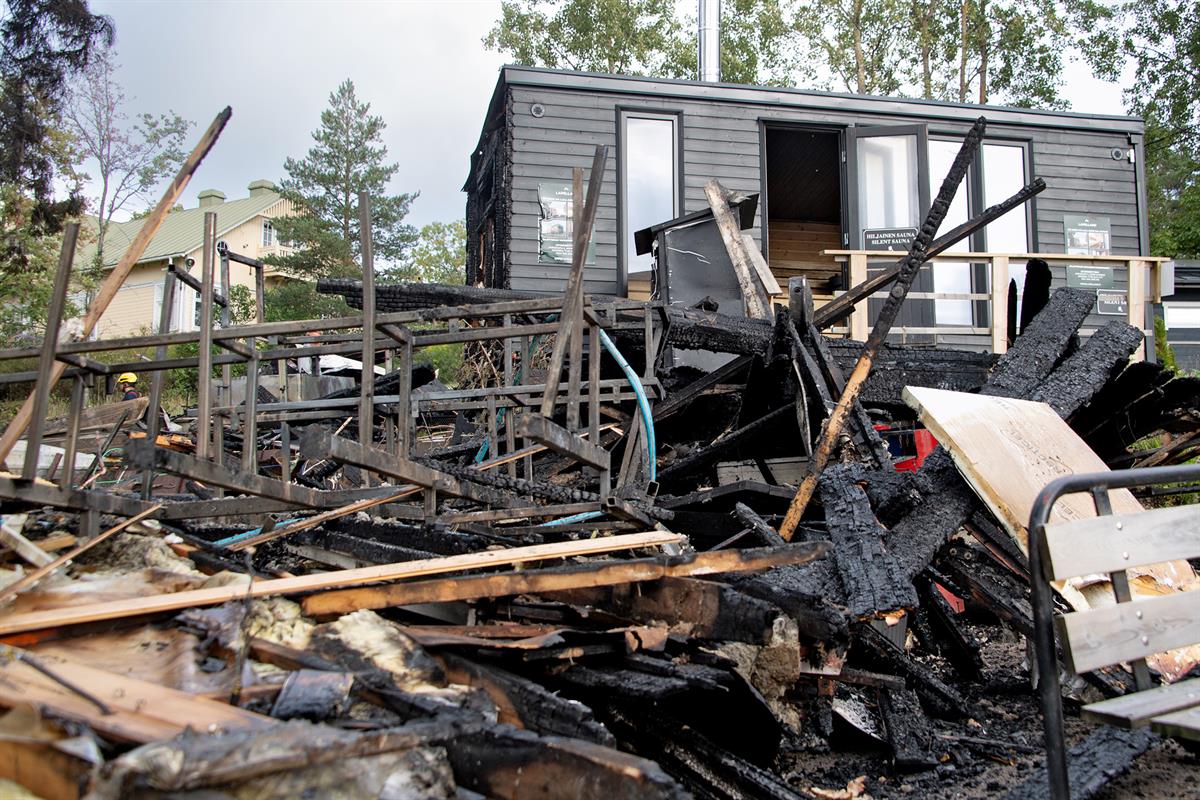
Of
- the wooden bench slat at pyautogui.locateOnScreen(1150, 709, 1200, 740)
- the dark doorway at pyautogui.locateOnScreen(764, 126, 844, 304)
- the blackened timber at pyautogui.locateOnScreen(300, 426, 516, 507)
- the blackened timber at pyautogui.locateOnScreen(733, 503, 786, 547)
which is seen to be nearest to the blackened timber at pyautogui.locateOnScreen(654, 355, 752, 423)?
the blackened timber at pyautogui.locateOnScreen(733, 503, 786, 547)

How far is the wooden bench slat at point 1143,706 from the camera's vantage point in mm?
2396

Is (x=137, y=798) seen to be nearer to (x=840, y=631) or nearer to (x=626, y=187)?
(x=840, y=631)

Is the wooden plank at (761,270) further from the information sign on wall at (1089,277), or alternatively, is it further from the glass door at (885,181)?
the information sign on wall at (1089,277)

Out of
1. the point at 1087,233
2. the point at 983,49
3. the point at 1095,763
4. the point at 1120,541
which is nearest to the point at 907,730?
the point at 1095,763

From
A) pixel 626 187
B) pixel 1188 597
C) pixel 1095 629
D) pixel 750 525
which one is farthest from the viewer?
pixel 626 187

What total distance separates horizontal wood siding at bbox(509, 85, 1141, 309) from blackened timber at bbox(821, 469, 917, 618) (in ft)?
27.0

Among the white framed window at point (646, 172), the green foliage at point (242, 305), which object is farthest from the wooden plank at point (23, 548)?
the green foliage at point (242, 305)

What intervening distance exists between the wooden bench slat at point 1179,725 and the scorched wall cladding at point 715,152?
34.0 feet

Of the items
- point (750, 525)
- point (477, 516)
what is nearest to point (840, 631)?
point (750, 525)

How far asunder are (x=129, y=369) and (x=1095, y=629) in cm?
432

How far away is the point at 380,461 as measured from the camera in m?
3.32

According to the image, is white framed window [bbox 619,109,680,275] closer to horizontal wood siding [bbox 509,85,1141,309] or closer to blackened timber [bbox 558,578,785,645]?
horizontal wood siding [bbox 509,85,1141,309]

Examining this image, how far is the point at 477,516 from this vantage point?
442 centimetres

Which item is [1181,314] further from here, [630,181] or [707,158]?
[630,181]
